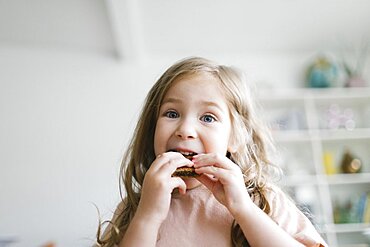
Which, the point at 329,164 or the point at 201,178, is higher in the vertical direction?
the point at 201,178

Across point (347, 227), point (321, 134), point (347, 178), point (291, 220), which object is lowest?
point (347, 227)

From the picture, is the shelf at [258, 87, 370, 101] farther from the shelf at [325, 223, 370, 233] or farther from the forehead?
the forehead

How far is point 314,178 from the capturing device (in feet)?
10.8

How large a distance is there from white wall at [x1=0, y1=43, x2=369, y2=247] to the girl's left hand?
2.28 meters

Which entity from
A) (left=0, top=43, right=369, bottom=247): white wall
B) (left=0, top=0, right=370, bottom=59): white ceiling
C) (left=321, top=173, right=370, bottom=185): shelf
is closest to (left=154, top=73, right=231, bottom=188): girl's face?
(left=0, top=0, right=370, bottom=59): white ceiling

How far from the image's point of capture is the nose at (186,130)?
3.21ft

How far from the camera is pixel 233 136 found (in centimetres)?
112

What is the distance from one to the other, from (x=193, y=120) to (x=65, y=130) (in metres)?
2.60

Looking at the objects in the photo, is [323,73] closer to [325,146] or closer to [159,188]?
[325,146]

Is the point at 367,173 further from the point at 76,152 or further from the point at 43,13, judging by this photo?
the point at 43,13

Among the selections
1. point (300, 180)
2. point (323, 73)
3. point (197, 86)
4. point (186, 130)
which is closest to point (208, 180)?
point (186, 130)

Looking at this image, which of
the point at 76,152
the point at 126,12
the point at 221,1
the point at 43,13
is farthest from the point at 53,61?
the point at 221,1

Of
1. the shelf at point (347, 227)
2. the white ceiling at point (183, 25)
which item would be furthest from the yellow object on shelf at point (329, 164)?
the white ceiling at point (183, 25)

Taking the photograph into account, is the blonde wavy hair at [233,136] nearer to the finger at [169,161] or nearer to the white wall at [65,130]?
the finger at [169,161]
